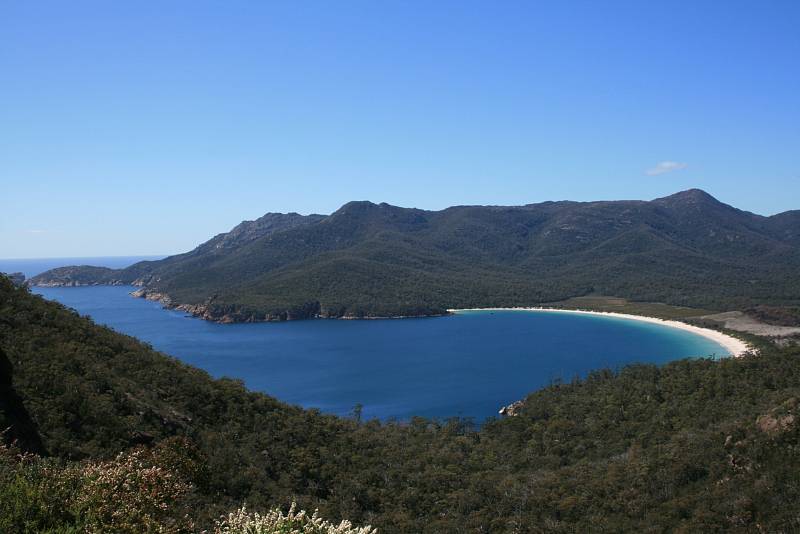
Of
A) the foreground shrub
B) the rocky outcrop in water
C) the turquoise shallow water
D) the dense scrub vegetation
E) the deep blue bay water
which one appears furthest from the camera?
the turquoise shallow water

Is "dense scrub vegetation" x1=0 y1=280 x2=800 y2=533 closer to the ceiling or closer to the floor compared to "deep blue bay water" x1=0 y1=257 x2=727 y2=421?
closer to the ceiling

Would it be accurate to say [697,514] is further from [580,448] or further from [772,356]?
[772,356]

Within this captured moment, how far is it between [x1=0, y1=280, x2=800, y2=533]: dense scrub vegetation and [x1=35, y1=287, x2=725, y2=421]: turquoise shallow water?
30.7 m

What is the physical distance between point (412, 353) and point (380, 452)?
75320mm

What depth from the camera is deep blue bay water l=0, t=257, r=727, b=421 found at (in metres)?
83.2

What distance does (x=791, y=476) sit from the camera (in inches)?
1064

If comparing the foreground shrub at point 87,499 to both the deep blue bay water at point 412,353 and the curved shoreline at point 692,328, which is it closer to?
the deep blue bay water at point 412,353

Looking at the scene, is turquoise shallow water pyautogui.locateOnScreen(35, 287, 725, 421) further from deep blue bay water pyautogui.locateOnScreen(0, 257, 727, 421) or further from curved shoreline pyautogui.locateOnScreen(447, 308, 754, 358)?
curved shoreline pyautogui.locateOnScreen(447, 308, 754, 358)

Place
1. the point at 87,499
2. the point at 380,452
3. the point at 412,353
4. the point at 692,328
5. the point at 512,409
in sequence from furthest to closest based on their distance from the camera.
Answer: the point at 692,328 → the point at 412,353 → the point at 512,409 → the point at 380,452 → the point at 87,499

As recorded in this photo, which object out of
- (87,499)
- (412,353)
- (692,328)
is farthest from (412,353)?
(87,499)

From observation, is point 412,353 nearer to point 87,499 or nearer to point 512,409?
point 512,409

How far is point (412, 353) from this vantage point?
11638 centimetres

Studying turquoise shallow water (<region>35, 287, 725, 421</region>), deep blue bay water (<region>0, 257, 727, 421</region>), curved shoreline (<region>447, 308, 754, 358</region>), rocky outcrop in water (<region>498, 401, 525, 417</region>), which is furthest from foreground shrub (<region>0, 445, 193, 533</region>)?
curved shoreline (<region>447, 308, 754, 358</region>)

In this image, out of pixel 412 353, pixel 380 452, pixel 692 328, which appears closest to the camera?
pixel 380 452
